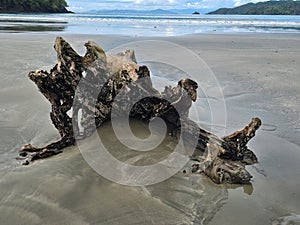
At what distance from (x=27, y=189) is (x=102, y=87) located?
5.99 ft

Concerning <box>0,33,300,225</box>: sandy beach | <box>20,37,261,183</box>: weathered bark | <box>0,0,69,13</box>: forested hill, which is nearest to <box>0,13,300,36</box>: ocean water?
<box>0,33,300,225</box>: sandy beach

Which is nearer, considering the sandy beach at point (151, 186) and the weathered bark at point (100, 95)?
the sandy beach at point (151, 186)

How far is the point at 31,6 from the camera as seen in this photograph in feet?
273

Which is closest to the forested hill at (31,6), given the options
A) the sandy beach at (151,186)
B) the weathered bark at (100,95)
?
the sandy beach at (151,186)

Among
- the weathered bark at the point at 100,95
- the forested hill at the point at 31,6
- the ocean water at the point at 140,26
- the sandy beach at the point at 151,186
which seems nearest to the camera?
the sandy beach at the point at 151,186

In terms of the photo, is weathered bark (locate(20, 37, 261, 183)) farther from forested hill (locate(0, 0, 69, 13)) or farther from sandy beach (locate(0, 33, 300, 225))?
forested hill (locate(0, 0, 69, 13))

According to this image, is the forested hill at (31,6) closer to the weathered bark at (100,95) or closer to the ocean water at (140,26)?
the ocean water at (140,26)

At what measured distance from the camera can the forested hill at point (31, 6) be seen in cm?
7669

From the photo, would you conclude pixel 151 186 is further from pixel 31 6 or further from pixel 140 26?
pixel 31 6

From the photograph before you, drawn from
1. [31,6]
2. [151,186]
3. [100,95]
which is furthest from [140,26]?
[31,6]

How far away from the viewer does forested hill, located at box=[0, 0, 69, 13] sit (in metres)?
76.7

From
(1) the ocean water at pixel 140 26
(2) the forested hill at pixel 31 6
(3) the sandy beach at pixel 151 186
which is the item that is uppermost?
(2) the forested hill at pixel 31 6

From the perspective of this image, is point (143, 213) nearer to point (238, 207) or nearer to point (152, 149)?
point (238, 207)

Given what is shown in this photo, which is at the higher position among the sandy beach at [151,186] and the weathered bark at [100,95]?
the weathered bark at [100,95]
